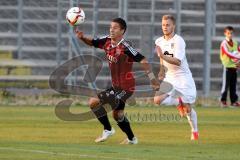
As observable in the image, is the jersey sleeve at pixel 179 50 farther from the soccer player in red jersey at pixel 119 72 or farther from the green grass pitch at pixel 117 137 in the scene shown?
the green grass pitch at pixel 117 137

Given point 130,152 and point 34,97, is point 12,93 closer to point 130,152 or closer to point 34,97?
point 34,97

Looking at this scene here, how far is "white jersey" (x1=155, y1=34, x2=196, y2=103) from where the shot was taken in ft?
57.7

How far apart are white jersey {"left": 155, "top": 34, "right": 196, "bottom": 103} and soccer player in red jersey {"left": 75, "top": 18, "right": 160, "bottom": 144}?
1.13 metres

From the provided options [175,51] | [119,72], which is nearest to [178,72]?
[175,51]

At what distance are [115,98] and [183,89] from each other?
72.4 inches

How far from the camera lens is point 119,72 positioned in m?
16.7

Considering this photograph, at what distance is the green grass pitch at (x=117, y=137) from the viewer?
1412 cm

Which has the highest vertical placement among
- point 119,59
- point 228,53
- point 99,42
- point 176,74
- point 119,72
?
point 99,42

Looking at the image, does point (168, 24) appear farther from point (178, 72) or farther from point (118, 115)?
point (118, 115)

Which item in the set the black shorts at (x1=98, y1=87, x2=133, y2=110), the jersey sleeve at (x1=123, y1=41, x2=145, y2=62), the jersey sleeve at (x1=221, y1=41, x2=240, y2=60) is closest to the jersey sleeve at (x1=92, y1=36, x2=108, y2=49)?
the jersey sleeve at (x1=123, y1=41, x2=145, y2=62)

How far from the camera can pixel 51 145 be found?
51.2ft

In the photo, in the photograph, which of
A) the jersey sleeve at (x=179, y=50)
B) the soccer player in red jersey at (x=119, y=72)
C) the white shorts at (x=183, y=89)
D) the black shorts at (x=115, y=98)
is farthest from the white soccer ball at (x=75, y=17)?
the white shorts at (x=183, y=89)

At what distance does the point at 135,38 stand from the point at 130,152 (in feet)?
57.1

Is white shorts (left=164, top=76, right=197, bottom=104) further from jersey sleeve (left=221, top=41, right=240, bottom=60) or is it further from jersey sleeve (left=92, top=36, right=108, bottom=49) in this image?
jersey sleeve (left=221, top=41, right=240, bottom=60)
